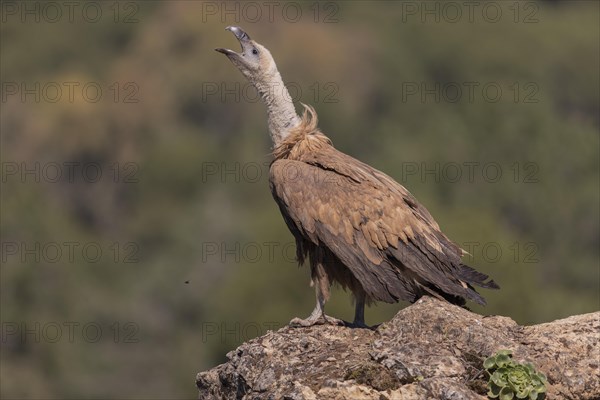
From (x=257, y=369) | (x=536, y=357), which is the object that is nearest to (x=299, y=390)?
(x=257, y=369)

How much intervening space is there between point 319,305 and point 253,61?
9.88 feet

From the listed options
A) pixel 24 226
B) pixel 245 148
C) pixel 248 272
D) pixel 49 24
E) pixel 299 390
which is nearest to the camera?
pixel 299 390

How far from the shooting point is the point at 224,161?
89.9m

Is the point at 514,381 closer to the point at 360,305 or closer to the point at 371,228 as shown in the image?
the point at 371,228

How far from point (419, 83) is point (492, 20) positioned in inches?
345

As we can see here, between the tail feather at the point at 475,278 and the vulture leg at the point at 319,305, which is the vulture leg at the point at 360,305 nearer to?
the vulture leg at the point at 319,305

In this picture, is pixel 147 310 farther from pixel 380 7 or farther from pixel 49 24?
pixel 380 7

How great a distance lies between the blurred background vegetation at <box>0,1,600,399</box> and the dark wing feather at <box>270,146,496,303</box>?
59.4ft

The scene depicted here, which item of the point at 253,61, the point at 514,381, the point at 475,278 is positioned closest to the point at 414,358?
the point at 514,381

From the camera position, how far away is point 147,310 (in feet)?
200

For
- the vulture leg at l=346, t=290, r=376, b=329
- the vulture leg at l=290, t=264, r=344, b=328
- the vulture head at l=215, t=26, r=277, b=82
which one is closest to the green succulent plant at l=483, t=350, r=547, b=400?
the vulture leg at l=290, t=264, r=344, b=328

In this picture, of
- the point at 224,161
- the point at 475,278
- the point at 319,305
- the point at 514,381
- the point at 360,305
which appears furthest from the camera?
the point at 224,161

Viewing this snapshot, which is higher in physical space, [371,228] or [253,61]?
[253,61]

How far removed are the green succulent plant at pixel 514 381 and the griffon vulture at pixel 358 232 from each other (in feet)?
5.26
